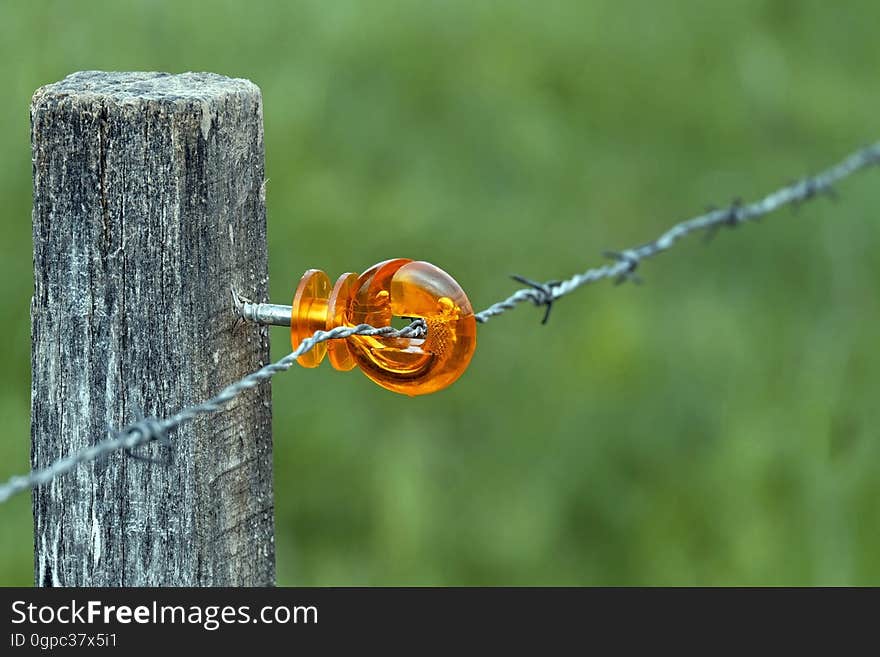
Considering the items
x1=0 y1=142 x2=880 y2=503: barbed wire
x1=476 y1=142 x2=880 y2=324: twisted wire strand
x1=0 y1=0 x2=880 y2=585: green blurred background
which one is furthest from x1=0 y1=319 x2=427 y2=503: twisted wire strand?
x1=0 y1=0 x2=880 y2=585: green blurred background

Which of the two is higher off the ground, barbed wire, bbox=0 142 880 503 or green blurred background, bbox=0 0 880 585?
green blurred background, bbox=0 0 880 585

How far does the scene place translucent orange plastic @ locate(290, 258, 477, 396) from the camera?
63.4 inches

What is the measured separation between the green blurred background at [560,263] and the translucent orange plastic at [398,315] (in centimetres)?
243

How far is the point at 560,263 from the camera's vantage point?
452cm

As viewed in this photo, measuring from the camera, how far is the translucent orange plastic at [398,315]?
63.4 inches

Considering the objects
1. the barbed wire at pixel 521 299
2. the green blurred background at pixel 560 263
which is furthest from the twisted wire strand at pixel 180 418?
the green blurred background at pixel 560 263

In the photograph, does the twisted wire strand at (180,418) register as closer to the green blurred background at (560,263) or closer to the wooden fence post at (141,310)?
the wooden fence post at (141,310)

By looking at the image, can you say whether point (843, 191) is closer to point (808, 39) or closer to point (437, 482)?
point (808, 39)

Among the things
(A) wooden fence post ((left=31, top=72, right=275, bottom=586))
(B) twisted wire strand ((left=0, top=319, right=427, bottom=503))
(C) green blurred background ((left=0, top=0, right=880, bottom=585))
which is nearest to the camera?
(B) twisted wire strand ((left=0, top=319, right=427, bottom=503))

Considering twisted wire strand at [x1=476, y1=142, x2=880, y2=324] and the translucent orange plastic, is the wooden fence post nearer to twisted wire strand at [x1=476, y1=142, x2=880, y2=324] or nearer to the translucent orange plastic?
the translucent orange plastic

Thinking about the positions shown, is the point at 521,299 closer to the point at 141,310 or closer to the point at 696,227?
the point at 696,227

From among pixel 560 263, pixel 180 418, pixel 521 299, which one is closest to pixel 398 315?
pixel 521 299

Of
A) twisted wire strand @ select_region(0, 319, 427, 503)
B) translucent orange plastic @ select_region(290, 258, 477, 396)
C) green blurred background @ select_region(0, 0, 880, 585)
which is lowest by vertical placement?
twisted wire strand @ select_region(0, 319, 427, 503)

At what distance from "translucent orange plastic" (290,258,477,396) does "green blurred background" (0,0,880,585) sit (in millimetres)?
2434
